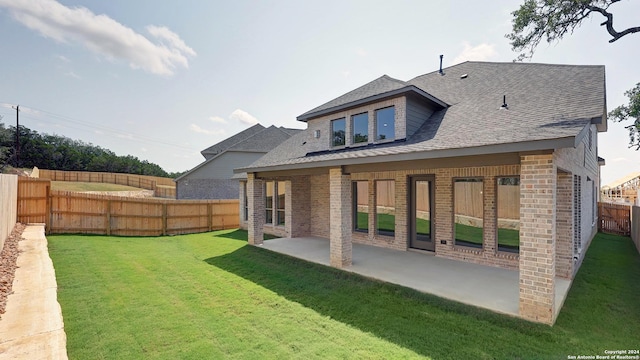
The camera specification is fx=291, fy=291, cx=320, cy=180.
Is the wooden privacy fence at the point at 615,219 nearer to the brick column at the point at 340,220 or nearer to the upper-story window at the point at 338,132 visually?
the upper-story window at the point at 338,132

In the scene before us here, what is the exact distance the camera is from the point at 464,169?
8023 millimetres

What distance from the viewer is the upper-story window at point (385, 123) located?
359 inches

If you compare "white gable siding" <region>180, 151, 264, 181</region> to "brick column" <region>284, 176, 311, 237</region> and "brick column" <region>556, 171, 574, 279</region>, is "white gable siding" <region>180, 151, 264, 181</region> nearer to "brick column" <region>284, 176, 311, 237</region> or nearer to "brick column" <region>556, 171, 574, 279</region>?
"brick column" <region>284, 176, 311, 237</region>

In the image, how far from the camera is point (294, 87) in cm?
1477

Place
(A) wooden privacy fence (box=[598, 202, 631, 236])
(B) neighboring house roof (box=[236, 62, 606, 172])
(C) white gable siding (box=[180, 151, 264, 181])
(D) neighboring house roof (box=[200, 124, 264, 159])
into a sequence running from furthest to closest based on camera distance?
(D) neighboring house roof (box=[200, 124, 264, 159]) < (C) white gable siding (box=[180, 151, 264, 181]) < (A) wooden privacy fence (box=[598, 202, 631, 236]) < (B) neighboring house roof (box=[236, 62, 606, 172])

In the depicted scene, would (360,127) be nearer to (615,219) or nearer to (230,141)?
(615,219)

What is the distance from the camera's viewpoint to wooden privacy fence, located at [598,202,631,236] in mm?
13884

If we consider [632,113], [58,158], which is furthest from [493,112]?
[58,158]

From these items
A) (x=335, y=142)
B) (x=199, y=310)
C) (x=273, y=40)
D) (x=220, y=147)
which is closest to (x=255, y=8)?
(x=273, y=40)

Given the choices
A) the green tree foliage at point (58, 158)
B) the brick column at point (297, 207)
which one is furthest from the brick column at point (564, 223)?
the green tree foliage at point (58, 158)

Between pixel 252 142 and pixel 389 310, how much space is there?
22013 millimetres

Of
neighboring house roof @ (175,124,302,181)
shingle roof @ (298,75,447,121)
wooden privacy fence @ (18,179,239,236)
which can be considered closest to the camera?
shingle roof @ (298,75,447,121)

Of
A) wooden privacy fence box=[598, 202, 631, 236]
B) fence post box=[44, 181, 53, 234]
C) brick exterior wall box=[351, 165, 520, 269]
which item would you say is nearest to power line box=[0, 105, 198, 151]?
fence post box=[44, 181, 53, 234]

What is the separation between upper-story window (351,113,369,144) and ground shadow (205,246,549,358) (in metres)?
4.49
